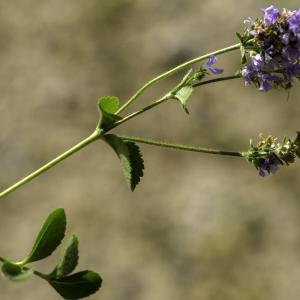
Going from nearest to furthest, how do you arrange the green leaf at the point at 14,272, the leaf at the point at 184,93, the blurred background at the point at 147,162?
the green leaf at the point at 14,272
the leaf at the point at 184,93
the blurred background at the point at 147,162

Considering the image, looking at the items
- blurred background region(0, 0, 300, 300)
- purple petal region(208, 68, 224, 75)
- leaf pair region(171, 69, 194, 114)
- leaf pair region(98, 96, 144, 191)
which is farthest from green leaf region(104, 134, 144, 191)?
blurred background region(0, 0, 300, 300)

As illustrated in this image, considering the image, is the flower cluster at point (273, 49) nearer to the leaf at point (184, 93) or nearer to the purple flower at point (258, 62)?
the purple flower at point (258, 62)

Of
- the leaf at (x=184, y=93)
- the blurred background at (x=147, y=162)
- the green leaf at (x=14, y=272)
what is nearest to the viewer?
the green leaf at (x=14, y=272)

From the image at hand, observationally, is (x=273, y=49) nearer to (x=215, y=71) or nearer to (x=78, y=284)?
(x=215, y=71)

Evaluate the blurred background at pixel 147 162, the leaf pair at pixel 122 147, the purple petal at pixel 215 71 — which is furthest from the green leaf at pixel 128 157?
the blurred background at pixel 147 162

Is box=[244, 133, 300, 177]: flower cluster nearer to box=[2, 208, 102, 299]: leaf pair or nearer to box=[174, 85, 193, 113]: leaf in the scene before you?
box=[174, 85, 193, 113]: leaf

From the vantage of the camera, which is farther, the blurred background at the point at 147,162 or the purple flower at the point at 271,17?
the blurred background at the point at 147,162

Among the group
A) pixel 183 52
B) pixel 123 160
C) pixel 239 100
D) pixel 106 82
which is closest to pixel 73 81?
pixel 106 82

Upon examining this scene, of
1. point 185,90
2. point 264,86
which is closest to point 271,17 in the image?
point 264,86
